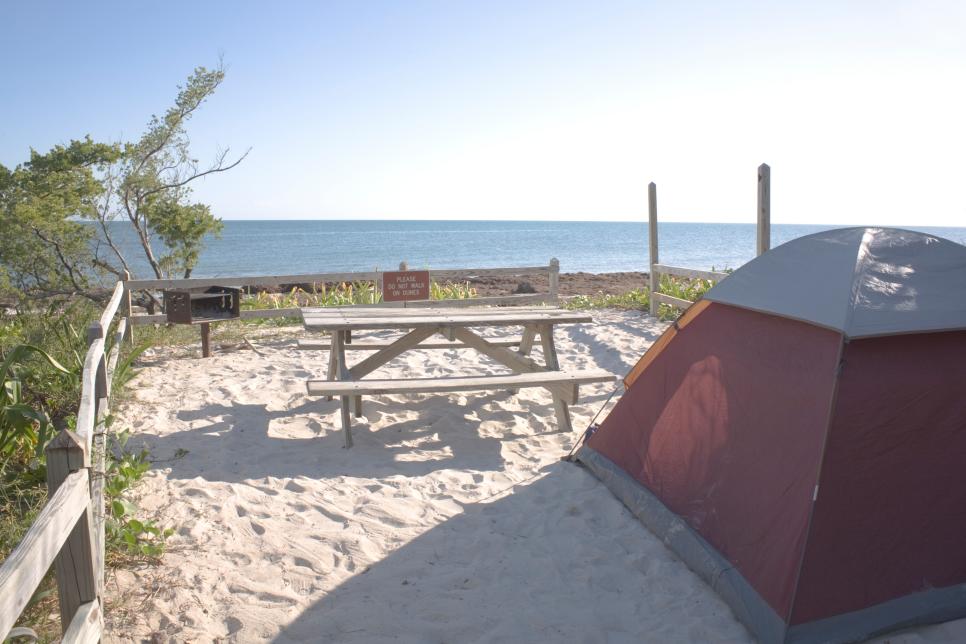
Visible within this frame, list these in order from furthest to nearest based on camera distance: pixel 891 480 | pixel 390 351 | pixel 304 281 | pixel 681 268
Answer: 1. pixel 304 281
2. pixel 681 268
3. pixel 390 351
4. pixel 891 480

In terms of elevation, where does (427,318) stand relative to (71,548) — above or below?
above

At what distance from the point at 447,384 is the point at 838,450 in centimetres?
273

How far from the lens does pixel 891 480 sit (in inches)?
124

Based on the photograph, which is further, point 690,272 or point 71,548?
point 690,272

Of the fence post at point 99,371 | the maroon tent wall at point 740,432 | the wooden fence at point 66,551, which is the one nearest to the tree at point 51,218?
the fence post at point 99,371

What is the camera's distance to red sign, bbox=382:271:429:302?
9695 millimetres

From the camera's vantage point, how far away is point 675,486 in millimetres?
3867

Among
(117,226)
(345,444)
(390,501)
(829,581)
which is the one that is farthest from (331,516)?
(117,226)

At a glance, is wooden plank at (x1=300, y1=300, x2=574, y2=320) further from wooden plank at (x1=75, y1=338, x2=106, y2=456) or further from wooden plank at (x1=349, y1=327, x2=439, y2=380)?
wooden plank at (x1=75, y1=338, x2=106, y2=456)

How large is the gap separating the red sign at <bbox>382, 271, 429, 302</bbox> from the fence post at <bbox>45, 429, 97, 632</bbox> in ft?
24.0

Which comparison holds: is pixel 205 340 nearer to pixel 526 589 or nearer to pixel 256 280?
pixel 256 280

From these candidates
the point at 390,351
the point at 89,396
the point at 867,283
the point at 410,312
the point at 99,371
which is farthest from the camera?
the point at 410,312

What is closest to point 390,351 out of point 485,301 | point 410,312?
point 410,312

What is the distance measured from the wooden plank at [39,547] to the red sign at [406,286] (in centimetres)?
733
